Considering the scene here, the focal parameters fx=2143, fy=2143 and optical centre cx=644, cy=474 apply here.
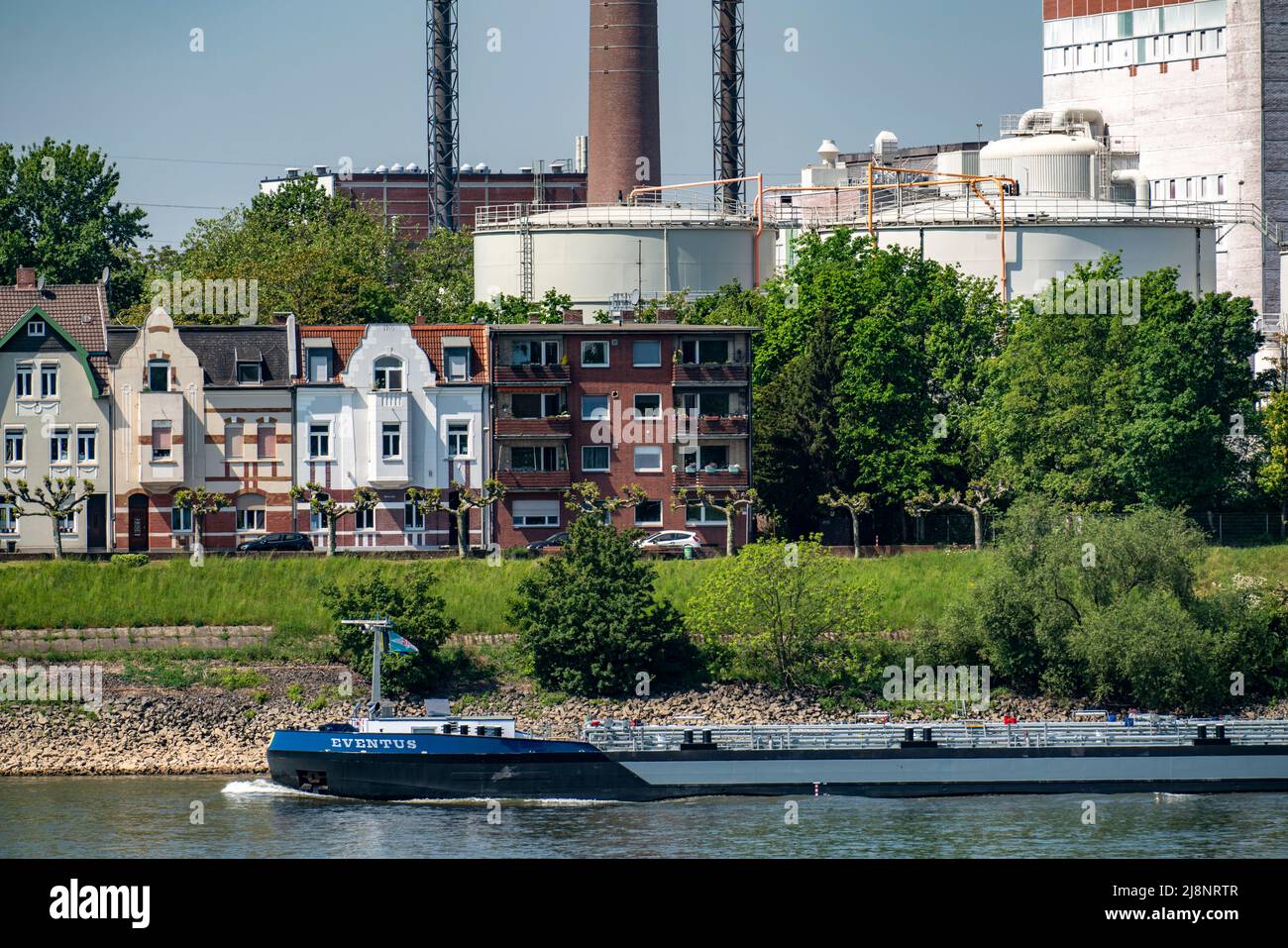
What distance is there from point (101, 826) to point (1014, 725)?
28179 millimetres

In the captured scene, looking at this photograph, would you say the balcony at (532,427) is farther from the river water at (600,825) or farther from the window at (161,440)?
the river water at (600,825)

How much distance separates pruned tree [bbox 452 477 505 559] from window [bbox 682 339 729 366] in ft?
33.3

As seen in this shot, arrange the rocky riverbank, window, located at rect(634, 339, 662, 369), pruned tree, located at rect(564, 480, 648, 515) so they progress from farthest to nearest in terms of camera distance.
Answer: window, located at rect(634, 339, 662, 369)
pruned tree, located at rect(564, 480, 648, 515)
the rocky riverbank

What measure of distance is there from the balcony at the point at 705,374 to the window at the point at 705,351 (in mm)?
653

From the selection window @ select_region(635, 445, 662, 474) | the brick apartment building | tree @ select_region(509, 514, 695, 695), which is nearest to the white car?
the brick apartment building

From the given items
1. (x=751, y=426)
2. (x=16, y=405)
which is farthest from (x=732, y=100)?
(x=16, y=405)

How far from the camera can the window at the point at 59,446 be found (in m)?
90.4

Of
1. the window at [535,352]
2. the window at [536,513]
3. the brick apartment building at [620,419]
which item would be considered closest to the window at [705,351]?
the brick apartment building at [620,419]

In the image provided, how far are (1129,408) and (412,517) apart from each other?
3054cm

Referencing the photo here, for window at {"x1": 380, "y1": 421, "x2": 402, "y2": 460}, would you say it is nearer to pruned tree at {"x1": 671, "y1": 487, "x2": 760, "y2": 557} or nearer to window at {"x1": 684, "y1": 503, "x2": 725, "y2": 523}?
pruned tree at {"x1": 671, "y1": 487, "x2": 760, "y2": 557}

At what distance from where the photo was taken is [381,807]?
209ft

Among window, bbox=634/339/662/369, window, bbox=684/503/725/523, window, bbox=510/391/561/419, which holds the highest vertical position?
window, bbox=634/339/662/369

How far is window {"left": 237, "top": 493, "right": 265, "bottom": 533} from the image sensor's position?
9031cm

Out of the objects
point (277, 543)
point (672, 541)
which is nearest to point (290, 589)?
point (277, 543)
